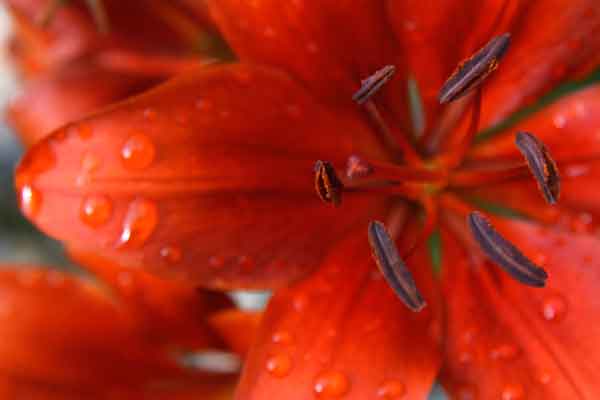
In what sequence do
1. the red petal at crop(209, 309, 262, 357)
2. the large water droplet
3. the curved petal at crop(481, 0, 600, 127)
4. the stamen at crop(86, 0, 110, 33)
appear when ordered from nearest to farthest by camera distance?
the large water droplet → the curved petal at crop(481, 0, 600, 127) → the red petal at crop(209, 309, 262, 357) → the stamen at crop(86, 0, 110, 33)

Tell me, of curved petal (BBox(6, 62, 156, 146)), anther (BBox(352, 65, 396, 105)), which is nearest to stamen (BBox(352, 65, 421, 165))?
anther (BBox(352, 65, 396, 105))

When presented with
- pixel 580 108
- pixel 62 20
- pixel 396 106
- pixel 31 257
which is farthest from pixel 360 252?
pixel 31 257

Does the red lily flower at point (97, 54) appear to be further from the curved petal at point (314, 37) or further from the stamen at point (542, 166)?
the stamen at point (542, 166)

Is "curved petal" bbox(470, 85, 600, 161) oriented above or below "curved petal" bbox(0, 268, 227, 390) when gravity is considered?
below

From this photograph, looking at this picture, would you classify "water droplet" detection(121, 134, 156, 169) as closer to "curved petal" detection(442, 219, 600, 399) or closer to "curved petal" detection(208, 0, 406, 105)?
"curved petal" detection(208, 0, 406, 105)

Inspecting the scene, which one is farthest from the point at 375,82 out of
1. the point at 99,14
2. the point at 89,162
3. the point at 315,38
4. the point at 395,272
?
the point at 99,14

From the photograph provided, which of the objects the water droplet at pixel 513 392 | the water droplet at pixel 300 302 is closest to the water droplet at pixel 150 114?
the water droplet at pixel 300 302

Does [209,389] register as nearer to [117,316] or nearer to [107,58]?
[117,316]
